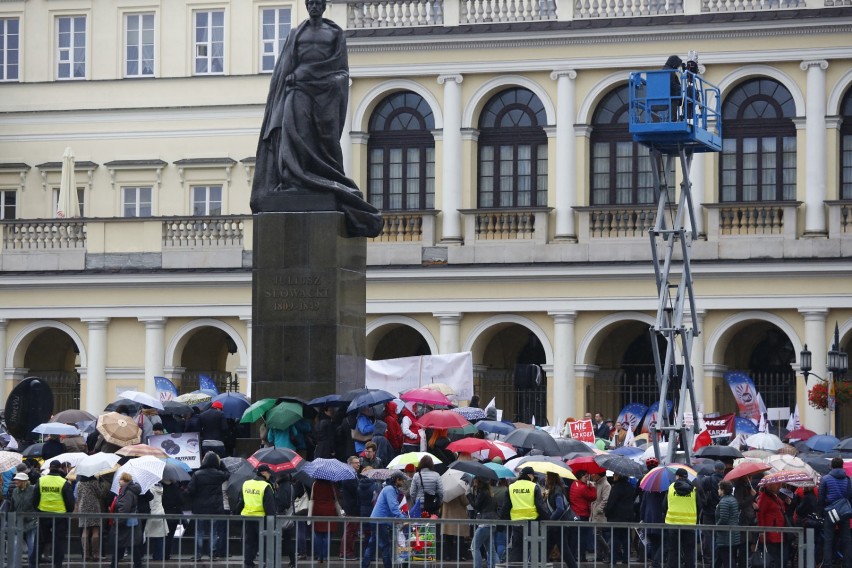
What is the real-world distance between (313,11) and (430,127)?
24814mm

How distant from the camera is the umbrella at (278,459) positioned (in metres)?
25.7

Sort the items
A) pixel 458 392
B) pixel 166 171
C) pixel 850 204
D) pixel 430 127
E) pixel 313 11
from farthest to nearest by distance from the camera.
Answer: pixel 166 171 < pixel 430 127 < pixel 850 204 < pixel 458 392 < pixel 313 11

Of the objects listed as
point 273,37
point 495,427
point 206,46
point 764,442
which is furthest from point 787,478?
point 206,46

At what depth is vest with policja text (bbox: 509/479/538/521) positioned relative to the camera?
24.4 metres

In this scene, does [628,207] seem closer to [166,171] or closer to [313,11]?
[166,171]

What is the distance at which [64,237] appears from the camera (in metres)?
55.6

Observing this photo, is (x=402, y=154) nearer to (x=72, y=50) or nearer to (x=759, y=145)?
(x=759, y=145)

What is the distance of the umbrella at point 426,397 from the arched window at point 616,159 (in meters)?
20.3

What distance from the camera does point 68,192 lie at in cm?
5672

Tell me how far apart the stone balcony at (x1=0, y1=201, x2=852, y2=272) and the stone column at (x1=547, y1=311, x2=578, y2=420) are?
1.40 meters

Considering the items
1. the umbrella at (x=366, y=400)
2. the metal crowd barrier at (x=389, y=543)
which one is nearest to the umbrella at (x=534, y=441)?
the umbrella at (x=366, y=400)

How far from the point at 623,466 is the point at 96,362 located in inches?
1201

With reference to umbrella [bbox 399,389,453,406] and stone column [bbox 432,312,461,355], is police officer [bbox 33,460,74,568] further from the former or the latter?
stone column [bbox 432,312,461,355]

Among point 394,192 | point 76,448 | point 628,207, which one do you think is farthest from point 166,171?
point 76,448
